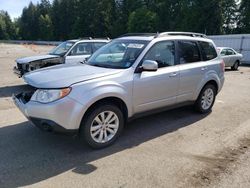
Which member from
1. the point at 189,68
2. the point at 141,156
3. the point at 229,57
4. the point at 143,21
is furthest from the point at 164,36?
the point at 143,21

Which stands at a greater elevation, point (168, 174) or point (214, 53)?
point (214, 53)

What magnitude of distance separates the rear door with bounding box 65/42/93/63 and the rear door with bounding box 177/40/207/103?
16.3 feet

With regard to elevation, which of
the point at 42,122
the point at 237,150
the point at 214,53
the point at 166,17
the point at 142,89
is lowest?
the point at 237,150

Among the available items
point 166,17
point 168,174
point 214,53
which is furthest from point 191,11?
point 168,174

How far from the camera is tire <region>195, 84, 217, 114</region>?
6.70 metres

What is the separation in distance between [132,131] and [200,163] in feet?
5.53

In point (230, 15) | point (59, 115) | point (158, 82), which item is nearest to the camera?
point (59, 115)

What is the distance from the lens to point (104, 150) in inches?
189

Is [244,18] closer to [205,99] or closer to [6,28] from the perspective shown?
[205,99]

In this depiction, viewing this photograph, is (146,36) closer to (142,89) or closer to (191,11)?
(142,89)

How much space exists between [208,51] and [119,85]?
292cm

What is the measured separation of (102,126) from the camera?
4.81 metres

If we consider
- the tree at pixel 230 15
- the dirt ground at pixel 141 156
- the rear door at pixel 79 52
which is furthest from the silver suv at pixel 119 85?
the tree at pixel 230 15

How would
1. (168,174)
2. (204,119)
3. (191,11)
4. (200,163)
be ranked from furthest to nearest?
(191,11), (204,119), (200,163), (168,174)
